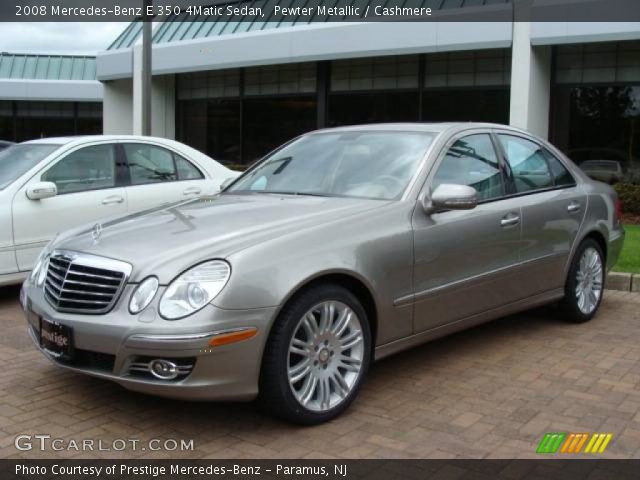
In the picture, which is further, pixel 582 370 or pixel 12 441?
pixel 582 370

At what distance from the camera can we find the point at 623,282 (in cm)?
736

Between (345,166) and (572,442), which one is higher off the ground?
(345,166)

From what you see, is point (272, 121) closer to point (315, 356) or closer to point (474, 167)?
point (474, 167)

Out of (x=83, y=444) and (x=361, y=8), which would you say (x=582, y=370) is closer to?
(x=83, y=444)

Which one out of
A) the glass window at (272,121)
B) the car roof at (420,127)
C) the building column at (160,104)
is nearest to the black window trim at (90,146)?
the car roof at (420,127)

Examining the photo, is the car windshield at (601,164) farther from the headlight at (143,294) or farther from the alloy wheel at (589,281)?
the headlight at (143,294)

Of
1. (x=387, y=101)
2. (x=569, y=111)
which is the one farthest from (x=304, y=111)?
(x=569, y=111)

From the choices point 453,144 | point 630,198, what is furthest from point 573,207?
point 630,198

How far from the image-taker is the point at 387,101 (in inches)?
746

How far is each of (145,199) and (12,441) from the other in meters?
3.98

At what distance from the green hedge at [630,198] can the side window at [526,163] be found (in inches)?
341

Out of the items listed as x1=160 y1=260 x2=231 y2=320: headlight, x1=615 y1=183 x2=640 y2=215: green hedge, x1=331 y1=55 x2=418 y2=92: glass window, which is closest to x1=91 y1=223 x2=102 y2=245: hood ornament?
x1=160 y1=260 x2=231 y2=320: headlight

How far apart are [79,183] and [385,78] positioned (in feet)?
42.2

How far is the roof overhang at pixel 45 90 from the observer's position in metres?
31.6
